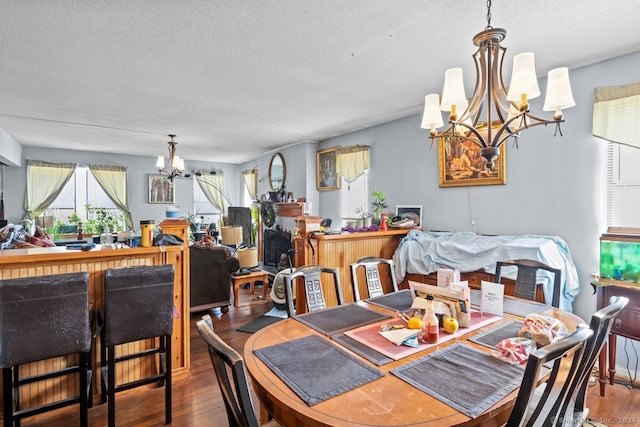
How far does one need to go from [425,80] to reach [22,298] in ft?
11.2

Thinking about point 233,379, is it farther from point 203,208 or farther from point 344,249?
point 203,208

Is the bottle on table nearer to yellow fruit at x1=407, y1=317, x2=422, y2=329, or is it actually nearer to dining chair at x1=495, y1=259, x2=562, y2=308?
yellow fruit at x1=407, y1=317, x2=422, y2=329

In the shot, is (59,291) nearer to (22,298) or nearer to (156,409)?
(22,298)

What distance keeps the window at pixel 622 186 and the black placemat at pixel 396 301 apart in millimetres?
1945

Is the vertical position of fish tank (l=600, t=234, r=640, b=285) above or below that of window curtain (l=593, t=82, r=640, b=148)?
below

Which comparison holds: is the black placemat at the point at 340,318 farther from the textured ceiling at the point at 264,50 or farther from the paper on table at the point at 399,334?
the textured ceiling at the point at 264,50

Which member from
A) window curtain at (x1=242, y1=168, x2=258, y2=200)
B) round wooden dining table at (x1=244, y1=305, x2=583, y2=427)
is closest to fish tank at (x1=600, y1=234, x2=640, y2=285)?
round wooden dining table at (x1=244, y1=305, x2=583, y2=427)

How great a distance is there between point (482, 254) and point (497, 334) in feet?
5.39

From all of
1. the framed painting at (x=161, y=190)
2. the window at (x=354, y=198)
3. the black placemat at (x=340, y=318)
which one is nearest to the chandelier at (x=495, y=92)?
the black placemat at (x=340, y=318)

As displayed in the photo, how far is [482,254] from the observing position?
309cm

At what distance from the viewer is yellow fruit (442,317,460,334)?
1.61 meters

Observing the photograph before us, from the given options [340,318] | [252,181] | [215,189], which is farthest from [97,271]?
[215,189]

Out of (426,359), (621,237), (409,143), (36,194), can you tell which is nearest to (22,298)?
(426,359)

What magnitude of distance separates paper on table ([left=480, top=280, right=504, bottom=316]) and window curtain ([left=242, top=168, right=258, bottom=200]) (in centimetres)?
707
